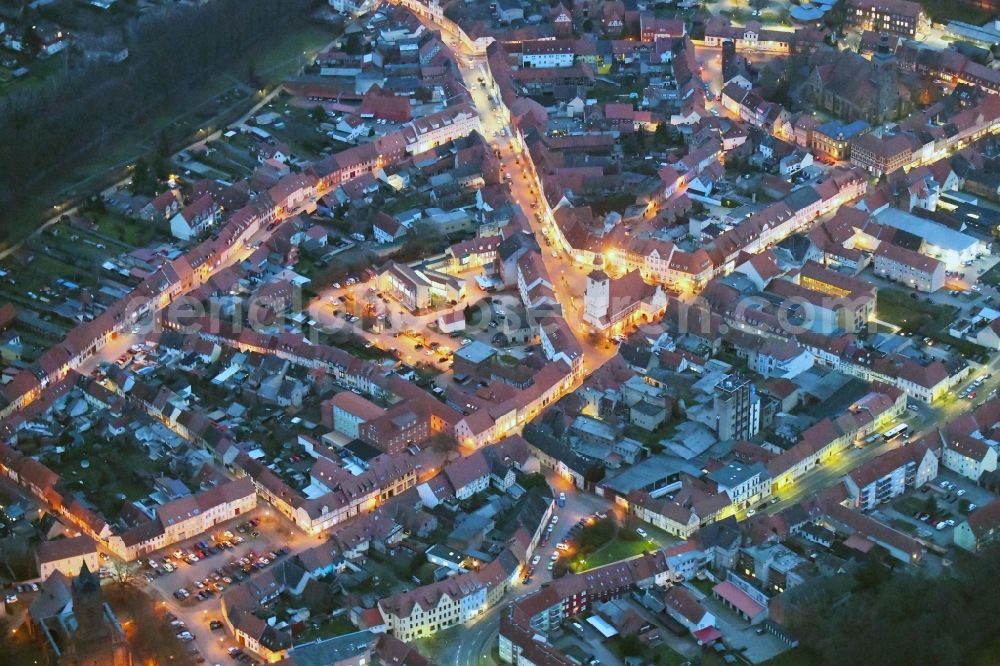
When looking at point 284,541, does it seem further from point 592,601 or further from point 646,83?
point 646,83

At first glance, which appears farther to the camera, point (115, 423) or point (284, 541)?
point (115, 423)

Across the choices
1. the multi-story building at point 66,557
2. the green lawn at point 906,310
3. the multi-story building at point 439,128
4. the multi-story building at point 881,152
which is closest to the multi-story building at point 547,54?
the multi-story building at point 439,128

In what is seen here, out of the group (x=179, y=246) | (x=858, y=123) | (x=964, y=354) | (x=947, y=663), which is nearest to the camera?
(x=947, y=663)

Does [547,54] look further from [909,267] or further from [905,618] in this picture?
[905,618]

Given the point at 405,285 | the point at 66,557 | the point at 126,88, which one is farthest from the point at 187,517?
the point at 126,88

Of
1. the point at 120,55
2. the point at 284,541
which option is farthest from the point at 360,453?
the point at 120,55

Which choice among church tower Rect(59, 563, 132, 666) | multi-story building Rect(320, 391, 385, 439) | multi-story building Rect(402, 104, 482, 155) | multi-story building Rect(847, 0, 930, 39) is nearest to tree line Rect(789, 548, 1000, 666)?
multi-story building Rect(320, 391, 385, 439)

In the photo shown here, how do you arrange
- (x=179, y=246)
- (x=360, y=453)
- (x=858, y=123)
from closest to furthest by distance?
(x=360, y=453), (x=179, y=246), (x=858, y=123)
